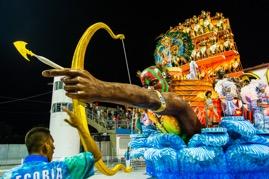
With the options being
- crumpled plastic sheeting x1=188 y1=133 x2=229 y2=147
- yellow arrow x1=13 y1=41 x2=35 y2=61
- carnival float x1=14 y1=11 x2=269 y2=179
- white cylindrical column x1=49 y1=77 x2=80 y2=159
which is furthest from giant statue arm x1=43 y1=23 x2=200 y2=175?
white cylindrical column x1=49 y1=77 x2=80 y2=159

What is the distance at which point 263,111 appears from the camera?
6.33m

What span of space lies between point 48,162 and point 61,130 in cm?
1441

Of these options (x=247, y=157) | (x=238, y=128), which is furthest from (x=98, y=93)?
(x=247, y=157)

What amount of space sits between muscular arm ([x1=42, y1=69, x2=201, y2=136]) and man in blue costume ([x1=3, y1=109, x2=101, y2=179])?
24 cm

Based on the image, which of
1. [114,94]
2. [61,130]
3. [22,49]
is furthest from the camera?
[61,130]

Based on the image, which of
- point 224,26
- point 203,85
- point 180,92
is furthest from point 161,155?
point 224,26

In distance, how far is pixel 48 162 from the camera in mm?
2480

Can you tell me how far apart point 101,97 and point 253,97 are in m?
4.86

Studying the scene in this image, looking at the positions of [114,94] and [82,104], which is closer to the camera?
[82,104]

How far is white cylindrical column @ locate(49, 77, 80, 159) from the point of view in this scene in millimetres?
16266

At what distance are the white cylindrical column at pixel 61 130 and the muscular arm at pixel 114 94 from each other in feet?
43.0

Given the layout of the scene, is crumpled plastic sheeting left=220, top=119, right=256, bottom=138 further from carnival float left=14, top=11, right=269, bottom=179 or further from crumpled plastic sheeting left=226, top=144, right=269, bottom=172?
crumpled plastic sheeting left=226, top=144, right=269, bottom=172

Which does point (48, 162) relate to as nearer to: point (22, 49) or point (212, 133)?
point (22, 49)

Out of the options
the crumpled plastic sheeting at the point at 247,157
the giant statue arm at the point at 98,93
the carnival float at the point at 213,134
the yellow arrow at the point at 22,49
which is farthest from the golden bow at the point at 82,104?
the crumpled plastic sheeting at the point at 247,157
